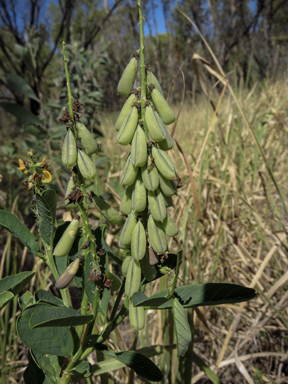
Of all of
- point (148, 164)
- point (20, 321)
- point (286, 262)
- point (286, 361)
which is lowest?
point (286, 361)

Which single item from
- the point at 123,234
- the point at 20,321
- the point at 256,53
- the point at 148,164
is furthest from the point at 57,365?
the point at 256,53

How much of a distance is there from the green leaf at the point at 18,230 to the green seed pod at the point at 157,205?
0.25 metres

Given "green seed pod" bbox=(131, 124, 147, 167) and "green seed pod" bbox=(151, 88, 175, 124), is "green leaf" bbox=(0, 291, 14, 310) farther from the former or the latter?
"green seed pod" bbox=(151, 88, 175, 124)

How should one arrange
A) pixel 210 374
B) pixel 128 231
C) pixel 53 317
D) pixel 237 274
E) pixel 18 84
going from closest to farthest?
pixel 53 317
pixel 128 231
pixel 210 374
pixel 18 84
pixel 237 274

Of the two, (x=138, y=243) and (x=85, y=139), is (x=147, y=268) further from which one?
(x=85, y=139)

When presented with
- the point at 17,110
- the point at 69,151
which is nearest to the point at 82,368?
the point at 69,151

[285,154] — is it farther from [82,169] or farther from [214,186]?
[82,169]

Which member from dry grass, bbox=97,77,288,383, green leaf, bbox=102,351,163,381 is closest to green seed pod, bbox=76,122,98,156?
green leaf, bbox=102,351,163,381

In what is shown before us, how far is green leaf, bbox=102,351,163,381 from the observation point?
550 millimetres

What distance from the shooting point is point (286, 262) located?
1476 millimetres

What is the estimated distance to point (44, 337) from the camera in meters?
0.49

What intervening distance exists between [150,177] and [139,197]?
43mm

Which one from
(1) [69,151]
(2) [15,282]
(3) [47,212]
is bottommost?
(2) [15,282]

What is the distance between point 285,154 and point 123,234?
2.44 m
